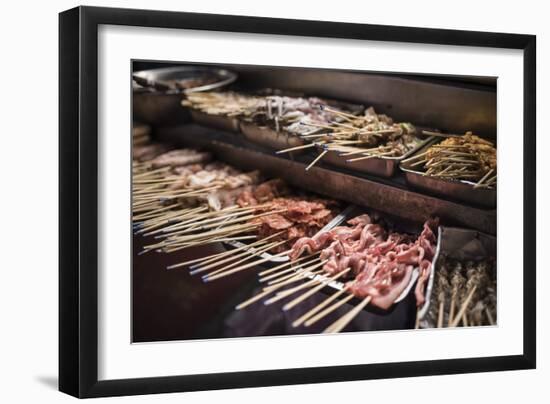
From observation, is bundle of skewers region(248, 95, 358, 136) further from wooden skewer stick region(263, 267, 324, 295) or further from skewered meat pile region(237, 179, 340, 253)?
wooden skewer stick region(263, 267, 324, 295)

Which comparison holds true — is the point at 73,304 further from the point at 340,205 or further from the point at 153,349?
the point at 340,205

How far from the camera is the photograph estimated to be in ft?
9.05

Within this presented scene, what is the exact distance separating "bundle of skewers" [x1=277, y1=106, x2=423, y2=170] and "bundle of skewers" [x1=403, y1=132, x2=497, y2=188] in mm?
75

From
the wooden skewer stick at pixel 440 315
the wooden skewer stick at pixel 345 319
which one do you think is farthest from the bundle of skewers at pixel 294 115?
the wooden skewer stick at pixel 440 315

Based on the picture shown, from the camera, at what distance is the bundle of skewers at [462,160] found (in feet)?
9.92

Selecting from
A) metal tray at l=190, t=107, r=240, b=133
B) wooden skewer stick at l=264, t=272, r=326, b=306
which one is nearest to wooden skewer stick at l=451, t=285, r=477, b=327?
wooden skewer stick at l=264, t=272, r=326, b=306

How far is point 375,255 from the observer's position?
296cm

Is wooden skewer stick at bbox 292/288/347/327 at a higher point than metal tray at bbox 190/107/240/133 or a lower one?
lower

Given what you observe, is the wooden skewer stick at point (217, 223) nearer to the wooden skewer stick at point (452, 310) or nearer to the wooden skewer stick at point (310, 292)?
the wooden skewer stick at point (310, 292)

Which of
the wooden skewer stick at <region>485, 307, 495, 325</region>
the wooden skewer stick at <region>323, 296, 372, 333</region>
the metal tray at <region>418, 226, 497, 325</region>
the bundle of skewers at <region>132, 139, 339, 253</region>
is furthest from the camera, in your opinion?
the wooden skewer stick at <region>485, 307, 495, 325</region>

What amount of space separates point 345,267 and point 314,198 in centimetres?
29

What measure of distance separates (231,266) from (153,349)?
38 centimetres

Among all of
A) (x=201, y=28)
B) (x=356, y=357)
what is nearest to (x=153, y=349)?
(x=356, y=357)

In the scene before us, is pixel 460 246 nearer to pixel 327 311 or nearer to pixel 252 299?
pixel 327 311
